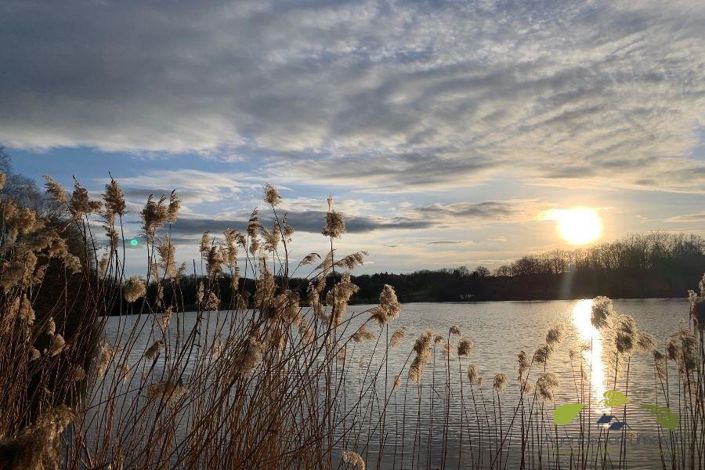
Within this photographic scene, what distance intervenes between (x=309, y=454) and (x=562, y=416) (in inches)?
312

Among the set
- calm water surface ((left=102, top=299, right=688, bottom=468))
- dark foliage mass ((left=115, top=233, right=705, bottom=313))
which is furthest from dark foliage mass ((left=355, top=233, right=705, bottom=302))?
calm water surface ((left=102, top=299, right=688, bottom=468))

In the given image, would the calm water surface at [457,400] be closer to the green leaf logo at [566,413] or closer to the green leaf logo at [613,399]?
the green leaf logo at [566,413]

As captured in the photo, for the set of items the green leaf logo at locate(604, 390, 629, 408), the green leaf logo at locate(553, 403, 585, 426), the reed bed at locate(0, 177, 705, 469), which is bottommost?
the green leaf logo at locate(553, 403, 585, 426)

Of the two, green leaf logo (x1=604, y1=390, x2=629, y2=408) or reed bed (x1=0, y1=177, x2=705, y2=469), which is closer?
reed bed (x1=0, y1=177, x2=705, y2=469)

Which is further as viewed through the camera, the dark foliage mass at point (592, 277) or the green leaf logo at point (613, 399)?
the dark foliage mass at point (592, 277)

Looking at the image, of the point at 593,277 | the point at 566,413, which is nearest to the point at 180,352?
the point at 566,413

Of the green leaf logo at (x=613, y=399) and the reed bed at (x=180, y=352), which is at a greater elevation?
the reed bed at (x=180, y=352)

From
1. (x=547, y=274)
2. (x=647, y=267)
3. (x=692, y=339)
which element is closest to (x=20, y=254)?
(x=692, y=339)

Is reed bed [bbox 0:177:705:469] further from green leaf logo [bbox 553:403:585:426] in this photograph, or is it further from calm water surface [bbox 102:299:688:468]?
green leaf logo [bbox 553:403:585:426]

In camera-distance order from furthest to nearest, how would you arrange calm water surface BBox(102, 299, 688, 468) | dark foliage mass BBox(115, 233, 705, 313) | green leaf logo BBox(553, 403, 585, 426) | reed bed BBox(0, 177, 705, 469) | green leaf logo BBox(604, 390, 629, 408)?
dark foliage mass BBox(115, 233, 705, 313)
green leaf logo BBox(553, 403, 585, 426)
calm water surface BBox(102, 299, 688, 468)
green leaf logo BBox(604, 390, 629, 408)
reed bed BBox(0, 177, 705, 469)

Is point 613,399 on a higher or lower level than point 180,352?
lower

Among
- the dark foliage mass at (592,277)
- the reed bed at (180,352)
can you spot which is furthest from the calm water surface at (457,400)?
the dark foliage mass at (592,277)

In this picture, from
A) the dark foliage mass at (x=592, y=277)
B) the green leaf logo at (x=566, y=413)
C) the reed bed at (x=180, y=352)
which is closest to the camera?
the reed bed at (x=180, y=352)

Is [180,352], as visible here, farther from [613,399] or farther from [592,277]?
[592,277]
